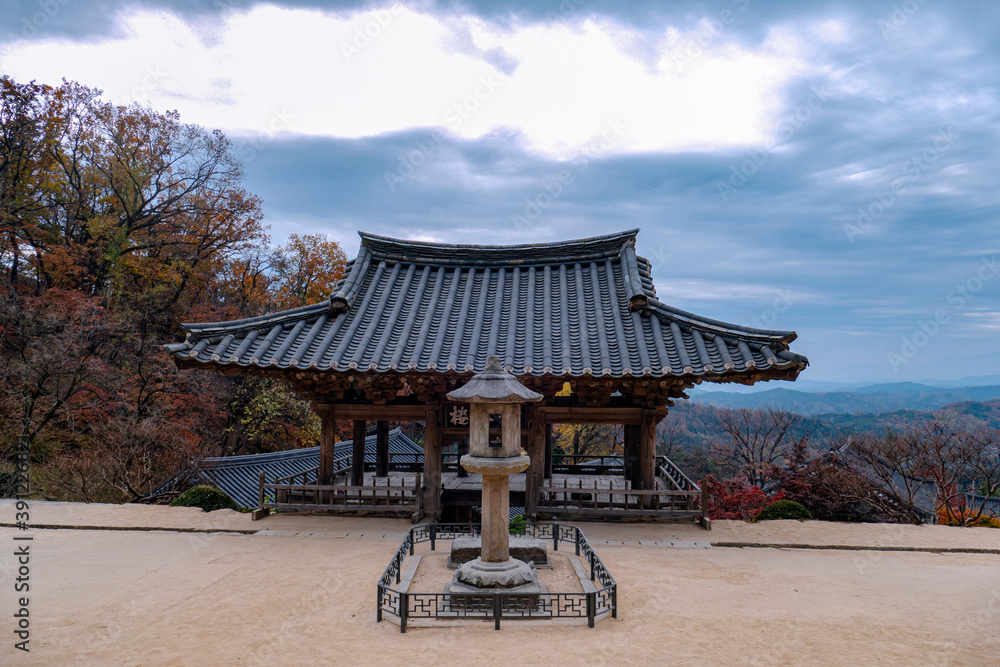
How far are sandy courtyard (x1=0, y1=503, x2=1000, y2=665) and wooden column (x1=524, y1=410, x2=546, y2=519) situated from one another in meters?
1.35

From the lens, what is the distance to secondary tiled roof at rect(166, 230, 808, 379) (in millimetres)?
9516

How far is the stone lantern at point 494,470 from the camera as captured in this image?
22.3 feet

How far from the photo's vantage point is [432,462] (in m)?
11.2

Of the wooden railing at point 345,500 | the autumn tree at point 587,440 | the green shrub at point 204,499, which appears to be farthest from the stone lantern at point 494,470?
the autumn tree at point 587,440

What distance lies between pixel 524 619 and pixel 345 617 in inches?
86.7

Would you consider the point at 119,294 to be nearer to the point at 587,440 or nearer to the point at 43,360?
the point at 43,360

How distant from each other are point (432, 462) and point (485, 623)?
520 cm

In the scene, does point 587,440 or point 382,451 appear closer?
point 382,451

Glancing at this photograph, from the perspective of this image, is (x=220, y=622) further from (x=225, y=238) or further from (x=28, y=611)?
(x=225, y=238)

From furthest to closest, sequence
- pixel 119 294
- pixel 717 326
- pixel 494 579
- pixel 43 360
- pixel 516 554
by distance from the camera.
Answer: pixel 119 294, pixel 43 360, pixel 717 326, pixel 516 554, pixel 494 579

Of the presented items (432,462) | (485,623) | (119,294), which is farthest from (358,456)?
(119,294)

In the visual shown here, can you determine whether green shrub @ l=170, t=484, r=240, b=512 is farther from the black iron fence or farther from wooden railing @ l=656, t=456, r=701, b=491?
wooden railing @ l=656, t=456, r=701, b=491

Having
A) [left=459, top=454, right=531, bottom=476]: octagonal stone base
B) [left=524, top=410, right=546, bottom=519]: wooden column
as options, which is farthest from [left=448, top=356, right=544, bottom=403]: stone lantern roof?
[left=524, top=410, right=546, bottom=519]: wooden column

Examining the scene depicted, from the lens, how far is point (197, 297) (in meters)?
27.9
